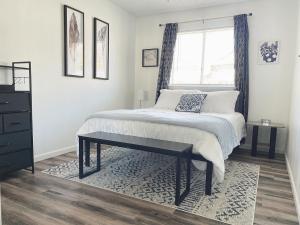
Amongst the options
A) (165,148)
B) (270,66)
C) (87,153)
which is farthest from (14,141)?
(270,66)

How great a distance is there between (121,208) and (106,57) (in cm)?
299

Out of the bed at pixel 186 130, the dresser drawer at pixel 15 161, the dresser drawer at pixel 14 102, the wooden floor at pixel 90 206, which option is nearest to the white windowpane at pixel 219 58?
the bed at pixel 186 130

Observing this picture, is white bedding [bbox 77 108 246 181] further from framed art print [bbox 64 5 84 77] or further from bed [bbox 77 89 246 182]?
framed art print [bbox 64 5 84 77]

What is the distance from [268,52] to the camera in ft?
12.5

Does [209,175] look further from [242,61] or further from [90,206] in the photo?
[242,61]

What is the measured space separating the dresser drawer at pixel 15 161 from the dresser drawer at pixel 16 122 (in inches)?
10.6

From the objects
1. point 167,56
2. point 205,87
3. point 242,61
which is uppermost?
point 167,56

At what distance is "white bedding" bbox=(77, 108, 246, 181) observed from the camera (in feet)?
7.15

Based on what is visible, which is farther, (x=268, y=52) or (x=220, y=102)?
(x=268, y=52)

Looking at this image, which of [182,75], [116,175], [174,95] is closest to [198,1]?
[182,75]

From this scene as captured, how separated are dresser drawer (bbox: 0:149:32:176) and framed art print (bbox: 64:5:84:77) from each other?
4.45ft

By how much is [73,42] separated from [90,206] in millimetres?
2502

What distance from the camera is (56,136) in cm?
339

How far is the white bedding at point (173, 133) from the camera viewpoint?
218cm
